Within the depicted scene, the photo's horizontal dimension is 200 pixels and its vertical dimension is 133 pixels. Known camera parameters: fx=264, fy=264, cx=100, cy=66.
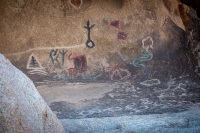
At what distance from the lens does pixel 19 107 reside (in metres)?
1.68

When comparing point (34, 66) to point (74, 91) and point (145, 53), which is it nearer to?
point (74, 91)

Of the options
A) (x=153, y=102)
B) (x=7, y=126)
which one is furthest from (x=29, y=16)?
(x=7, y=126)

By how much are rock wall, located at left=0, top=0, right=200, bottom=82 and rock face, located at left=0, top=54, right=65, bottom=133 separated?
13.2 ft

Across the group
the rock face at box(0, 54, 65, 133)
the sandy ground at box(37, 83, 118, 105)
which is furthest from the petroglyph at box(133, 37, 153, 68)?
the rock face at box(0, 54, 65, 133)

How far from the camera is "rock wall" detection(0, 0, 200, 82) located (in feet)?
19.6

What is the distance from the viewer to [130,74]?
590 centimetres

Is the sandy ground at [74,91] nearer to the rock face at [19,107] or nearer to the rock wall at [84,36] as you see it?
the rock wall at [84,36]

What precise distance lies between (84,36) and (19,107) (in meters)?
4.57

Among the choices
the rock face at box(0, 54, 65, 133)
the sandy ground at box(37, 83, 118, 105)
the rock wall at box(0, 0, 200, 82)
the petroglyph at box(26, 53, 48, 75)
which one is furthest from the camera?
the petroglyph at box(26, 53, 48, 75)

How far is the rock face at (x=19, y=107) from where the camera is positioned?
1576mm

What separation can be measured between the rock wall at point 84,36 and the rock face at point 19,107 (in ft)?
13.2

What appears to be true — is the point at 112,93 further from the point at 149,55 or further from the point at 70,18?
the point at 70,18

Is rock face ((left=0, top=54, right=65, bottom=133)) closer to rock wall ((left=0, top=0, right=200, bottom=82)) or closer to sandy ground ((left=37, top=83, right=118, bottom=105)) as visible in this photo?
sandy ground ((left=37, top=83, right=118, bottom=105))

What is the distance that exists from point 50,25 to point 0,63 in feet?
14.8
